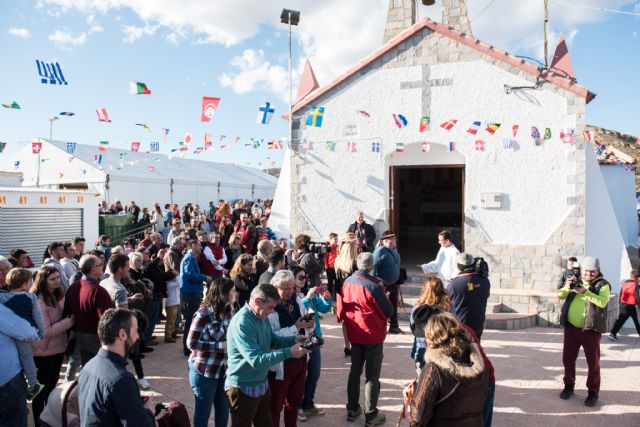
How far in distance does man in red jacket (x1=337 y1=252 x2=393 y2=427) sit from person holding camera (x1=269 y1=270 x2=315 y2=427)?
573 millimetres

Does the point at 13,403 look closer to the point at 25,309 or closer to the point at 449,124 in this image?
the point at 25,309

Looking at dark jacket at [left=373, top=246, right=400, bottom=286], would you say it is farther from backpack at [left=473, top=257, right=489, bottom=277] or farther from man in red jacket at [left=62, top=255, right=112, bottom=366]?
man in red jacket at [left=62, top=255, right=112, bottom=366]

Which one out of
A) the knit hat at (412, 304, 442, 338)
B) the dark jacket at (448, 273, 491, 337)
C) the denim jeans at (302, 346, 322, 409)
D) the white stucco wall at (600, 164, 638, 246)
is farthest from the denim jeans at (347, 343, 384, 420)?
the white stucco wall at (600, 164, 638, 246)

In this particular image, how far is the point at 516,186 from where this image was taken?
9.91 m

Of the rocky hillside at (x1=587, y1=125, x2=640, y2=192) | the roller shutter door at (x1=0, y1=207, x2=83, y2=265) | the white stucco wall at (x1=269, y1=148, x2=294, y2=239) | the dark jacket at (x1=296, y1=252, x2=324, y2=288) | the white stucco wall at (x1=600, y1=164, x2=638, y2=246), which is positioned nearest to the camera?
the dark jacket at (x1=296, y1=252, x2=324, y2=288)

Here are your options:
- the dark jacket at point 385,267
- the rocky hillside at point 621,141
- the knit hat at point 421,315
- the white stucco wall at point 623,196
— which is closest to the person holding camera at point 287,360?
the knit hat at point 421,315

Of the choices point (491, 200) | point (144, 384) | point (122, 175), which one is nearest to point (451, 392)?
point (144, 384)

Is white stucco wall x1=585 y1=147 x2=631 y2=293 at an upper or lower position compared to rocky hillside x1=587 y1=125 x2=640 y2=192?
lower

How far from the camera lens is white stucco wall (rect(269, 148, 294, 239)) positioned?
12133 mm

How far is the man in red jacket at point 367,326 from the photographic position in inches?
184

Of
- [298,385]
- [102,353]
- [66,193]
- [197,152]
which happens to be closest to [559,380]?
[298,385]

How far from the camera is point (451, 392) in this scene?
8.98 feet

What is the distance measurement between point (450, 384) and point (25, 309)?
355cm

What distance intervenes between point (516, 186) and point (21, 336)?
30.6 ft
